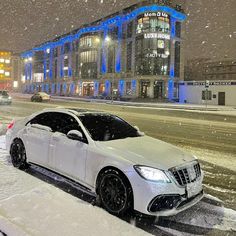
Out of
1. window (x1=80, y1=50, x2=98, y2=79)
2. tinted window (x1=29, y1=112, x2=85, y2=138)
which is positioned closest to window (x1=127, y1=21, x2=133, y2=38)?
window (x1=80, y1=50, x2=98, y2=79)

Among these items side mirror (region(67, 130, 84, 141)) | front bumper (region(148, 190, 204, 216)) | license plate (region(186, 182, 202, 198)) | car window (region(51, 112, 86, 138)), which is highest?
car window (region(51, 112, 86, 138))

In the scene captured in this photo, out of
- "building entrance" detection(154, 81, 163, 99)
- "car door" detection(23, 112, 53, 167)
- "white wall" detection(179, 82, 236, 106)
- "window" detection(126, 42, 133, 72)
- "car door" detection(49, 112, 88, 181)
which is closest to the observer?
"car door" detection(49, 112, 88, 181)

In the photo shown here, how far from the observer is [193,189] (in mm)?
5070

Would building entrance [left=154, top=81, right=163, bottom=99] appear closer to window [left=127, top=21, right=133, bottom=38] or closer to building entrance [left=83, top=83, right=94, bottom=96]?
window [left=127, top=21, right=133, bottom=38]

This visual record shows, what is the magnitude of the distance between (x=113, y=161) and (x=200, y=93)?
171ft

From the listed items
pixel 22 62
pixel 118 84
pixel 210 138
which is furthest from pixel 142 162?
pixel 22 62

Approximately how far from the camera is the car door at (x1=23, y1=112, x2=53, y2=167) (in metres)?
6.59

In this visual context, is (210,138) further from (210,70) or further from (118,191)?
(210,70)

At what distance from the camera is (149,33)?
60031mm

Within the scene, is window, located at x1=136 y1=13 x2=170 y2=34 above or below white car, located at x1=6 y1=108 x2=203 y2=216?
above

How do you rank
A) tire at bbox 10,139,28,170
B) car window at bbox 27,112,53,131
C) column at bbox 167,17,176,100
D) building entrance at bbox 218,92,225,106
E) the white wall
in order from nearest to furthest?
car window at bbox 27,112,53,131
tire at bbox 10,139,28,170
the white wall
building entrance at bbox 218,92,225,106
column at bbox 167,17,176,100

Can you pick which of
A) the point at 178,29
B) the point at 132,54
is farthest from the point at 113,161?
the point at 178,29

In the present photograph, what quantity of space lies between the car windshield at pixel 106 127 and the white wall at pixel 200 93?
46480 mm

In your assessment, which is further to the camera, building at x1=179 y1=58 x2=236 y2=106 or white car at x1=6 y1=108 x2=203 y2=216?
building at x1=179 y1=58 x2=236 y2=106
